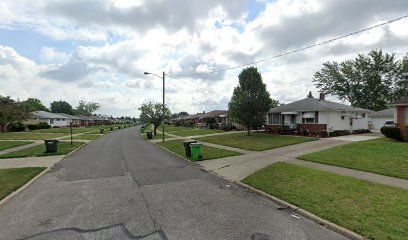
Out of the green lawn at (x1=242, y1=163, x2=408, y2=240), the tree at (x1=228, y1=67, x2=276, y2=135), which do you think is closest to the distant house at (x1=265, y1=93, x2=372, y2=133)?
the tree at (x1=228, y1=67, x2=276, y2=135)

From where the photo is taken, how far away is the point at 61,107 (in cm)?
12494

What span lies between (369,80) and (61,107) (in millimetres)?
126808

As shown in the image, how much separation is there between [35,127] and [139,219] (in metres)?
57.1

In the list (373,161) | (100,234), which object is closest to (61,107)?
(373,161)

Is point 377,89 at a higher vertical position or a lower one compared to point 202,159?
higher

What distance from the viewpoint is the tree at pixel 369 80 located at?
2030 inches

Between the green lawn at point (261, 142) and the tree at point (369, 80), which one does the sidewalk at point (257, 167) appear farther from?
the tree at point (369, 80)

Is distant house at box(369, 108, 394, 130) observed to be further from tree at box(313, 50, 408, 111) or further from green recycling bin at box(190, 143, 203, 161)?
green recycling bin at box(190, 143, 203, 161)

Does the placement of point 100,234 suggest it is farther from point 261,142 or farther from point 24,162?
point 261,142

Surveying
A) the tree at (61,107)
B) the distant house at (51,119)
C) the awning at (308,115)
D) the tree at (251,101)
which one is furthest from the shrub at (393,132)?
the tree at (61,107)

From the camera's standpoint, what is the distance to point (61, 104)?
4963 inches

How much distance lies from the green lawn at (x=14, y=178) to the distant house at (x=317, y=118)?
80.7ft

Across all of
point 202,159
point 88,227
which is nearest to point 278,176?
point 202,159

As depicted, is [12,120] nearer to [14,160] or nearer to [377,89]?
[14,160]
